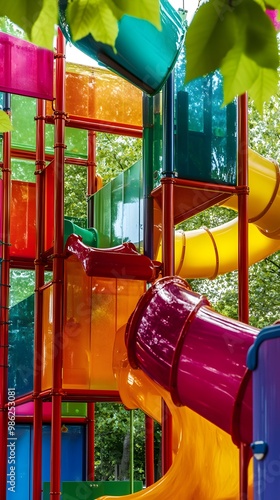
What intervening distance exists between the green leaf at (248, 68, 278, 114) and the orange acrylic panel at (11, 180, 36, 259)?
8901 millimetres

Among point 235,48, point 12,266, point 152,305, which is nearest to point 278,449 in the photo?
point 235,48

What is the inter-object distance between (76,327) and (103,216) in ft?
6.02

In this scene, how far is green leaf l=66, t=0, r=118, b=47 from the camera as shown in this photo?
3.93ft

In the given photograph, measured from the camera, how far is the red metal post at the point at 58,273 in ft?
23.9

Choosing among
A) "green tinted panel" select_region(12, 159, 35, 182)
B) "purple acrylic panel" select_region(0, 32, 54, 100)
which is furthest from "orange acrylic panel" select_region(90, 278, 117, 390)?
"green tinted panel" select_region(12, 159, 35, 182)

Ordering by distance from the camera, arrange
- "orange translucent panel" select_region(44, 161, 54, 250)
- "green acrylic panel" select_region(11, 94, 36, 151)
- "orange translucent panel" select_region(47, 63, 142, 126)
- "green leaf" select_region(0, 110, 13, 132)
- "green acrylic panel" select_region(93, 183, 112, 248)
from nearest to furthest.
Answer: "green leaf" select_region(0, 110, 13, 132) → "orange translucent panel" select_region(44, 161, 54, 250) → "green acrylic panel" select_region(93, 183, 112, 248) → "orange translucent panel" select_region(47, 63, 142, 126) → "green acrylic panel" select_region(11, 94, 36, 151)

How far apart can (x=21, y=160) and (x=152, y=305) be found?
6414mm

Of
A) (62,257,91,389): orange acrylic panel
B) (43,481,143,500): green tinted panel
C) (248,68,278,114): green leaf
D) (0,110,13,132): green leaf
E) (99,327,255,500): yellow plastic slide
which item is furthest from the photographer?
(43,481,143,500): green tinted panel

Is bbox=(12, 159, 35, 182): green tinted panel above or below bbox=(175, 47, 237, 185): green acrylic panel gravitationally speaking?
above

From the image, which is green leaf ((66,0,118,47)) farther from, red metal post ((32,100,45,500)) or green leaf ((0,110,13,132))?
red metal post ((32,100,45,500))

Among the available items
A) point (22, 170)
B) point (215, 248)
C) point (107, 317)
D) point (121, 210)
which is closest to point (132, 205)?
point (121, 210)

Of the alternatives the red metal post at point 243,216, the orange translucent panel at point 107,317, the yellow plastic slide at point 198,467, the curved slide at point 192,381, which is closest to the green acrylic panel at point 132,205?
the orange translucent panel at point 107,317

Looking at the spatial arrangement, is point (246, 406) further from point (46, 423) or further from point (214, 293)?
point (214, 293)

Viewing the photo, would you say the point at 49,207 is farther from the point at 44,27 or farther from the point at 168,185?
the point at 44,27
